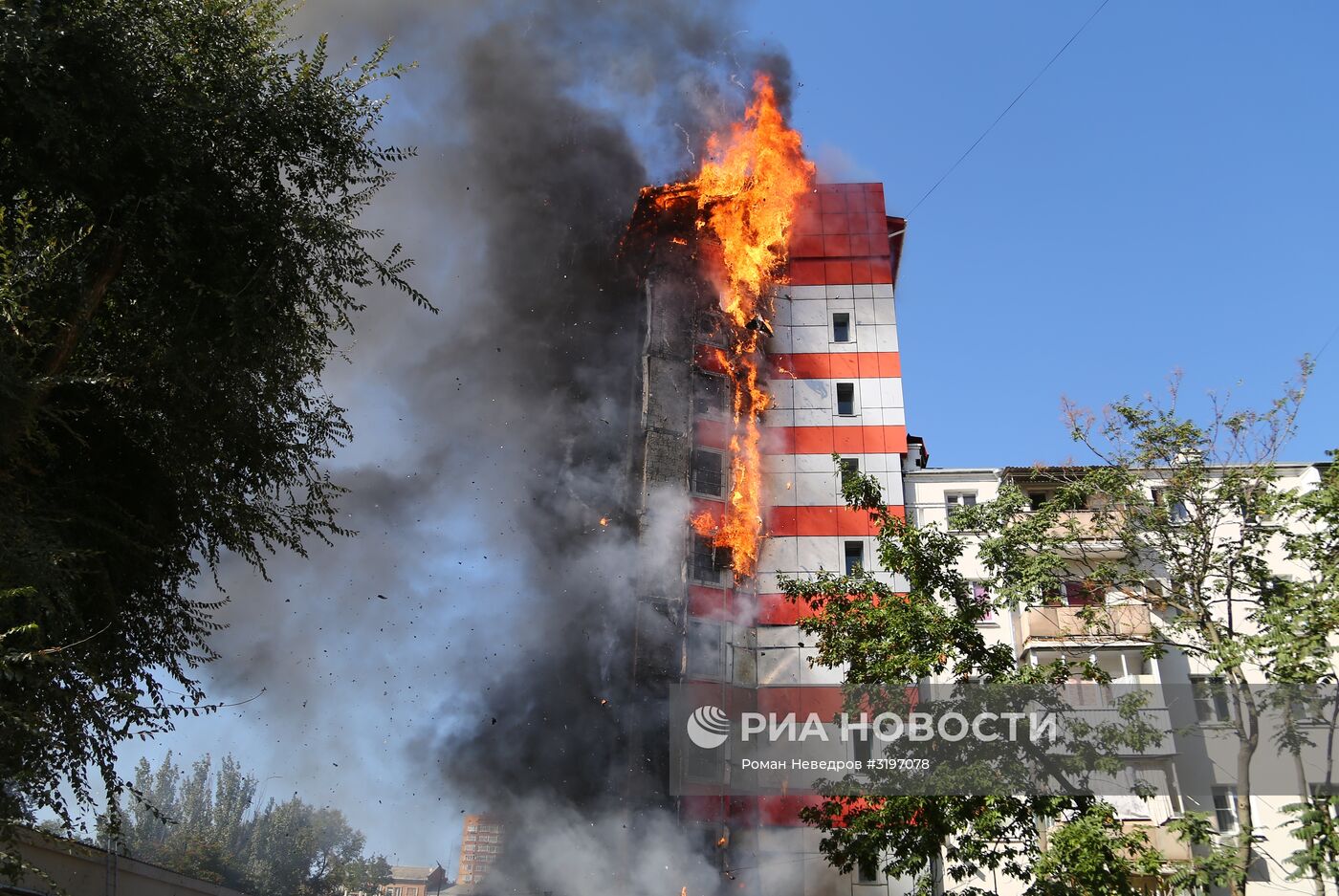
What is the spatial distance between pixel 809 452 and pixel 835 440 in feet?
3.60

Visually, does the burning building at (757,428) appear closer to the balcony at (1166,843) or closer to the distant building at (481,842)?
the distant building at (481,842)

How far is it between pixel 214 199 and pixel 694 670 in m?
23.2

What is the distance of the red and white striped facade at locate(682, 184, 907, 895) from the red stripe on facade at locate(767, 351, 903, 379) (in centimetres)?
4

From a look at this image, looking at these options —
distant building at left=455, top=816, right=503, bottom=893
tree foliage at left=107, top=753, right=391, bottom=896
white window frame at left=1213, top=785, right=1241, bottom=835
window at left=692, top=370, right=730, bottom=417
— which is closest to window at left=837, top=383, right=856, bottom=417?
window at left=692, top=370, right=730, bottom=417

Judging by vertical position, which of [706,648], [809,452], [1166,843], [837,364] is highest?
[837,364]

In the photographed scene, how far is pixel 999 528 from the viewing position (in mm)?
17469

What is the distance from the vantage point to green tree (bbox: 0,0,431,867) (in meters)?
13.9

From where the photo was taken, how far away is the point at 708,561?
121 ft

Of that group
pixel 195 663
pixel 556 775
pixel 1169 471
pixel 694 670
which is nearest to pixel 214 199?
pixel 195 663

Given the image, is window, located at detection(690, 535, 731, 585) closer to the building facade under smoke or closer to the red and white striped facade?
the building facade under smoke

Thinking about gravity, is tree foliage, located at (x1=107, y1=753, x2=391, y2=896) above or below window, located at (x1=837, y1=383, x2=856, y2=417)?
below

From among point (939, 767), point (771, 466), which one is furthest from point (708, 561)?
point (939, 767)

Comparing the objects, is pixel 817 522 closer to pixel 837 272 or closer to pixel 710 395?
pixel 710 395

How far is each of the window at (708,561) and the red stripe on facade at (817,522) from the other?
1991 mm
